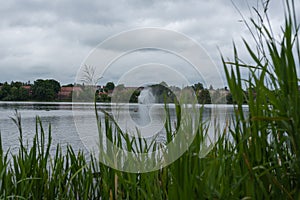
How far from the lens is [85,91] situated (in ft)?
6.30

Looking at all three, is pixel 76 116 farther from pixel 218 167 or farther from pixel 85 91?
pixel 218 167

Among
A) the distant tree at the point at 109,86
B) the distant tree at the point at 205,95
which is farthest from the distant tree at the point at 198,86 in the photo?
the distant tree at the point at 109,86

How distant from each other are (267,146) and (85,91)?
3.49 ft

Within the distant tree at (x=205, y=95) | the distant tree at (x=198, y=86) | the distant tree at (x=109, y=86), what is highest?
the distant tree at (x=109, y=86)

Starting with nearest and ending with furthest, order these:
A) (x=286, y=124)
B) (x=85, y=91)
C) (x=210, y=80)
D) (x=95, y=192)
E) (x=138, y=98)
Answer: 1. (x=286, y=124)
2. (x=210, y=80)
3. (x=138, y=98)
4. (x=85, y=91)
5. (x=95, y=192)

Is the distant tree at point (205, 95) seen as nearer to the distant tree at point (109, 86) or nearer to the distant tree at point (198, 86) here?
the distant tree at point (198, 86)

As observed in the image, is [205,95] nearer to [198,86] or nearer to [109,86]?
[198,86]

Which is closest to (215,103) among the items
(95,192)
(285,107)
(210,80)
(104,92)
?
(210,80)

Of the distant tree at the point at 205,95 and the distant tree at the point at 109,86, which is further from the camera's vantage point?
the distant tree at the point at 109,86

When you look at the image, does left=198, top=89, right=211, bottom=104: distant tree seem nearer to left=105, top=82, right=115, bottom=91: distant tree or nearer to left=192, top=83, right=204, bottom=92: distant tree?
left=192, top=83, right=204, bottom=92: distant tree

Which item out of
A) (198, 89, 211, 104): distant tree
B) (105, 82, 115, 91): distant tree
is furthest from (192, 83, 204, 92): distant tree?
(105, 82, 115, 91): distant tree

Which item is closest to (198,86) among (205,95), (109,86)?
(205,95)

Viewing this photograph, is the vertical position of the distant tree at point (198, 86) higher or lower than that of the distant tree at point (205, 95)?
higher

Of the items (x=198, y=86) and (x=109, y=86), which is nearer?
(x=198, y=86)
